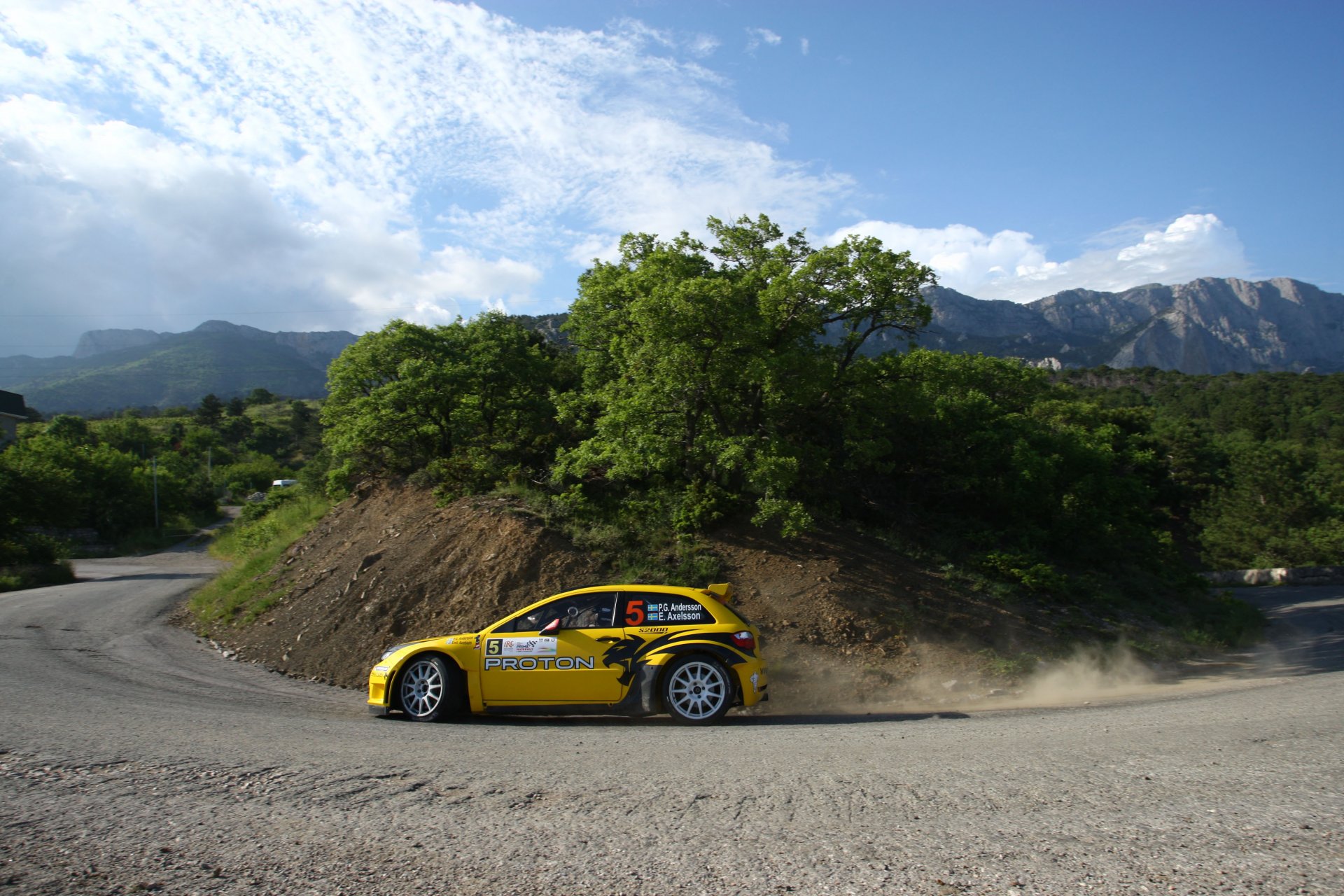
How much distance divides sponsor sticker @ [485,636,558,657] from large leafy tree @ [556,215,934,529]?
5477 mm

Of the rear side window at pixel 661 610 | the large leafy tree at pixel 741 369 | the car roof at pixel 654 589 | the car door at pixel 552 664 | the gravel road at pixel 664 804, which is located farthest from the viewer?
the large leafy tree at pixel 741 369

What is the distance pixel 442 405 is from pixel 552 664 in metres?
10.9

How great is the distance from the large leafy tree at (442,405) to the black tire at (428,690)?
794 centimetres

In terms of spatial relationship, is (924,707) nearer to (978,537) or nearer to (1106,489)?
(978,537)

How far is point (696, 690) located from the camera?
855cm

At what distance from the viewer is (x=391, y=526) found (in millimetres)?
16109

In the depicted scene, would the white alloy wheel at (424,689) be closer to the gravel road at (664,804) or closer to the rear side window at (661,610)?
the gravel road at (664,804)

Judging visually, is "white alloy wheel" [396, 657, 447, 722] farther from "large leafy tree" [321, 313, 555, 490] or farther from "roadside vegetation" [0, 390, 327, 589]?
"roadside vegetation" [0, 390, 327, 589]

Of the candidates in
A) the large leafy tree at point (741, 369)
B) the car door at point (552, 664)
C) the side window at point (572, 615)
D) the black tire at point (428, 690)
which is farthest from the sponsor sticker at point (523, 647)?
the large leafy tree at point (741, 369)

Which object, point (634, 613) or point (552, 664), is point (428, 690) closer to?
point (552, 664)

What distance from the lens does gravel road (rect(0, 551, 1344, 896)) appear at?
3.65 m

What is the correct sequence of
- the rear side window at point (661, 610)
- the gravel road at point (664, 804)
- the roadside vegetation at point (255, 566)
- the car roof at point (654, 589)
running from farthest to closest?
the roadside vegetation at point (255, 566) → the car roof at point (654, 589) → the rear side window at point (661, 610) → the gravel road at point (664, 804)

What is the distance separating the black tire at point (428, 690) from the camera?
8617 millimetres

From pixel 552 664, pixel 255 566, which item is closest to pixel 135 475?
pixel 255 566
